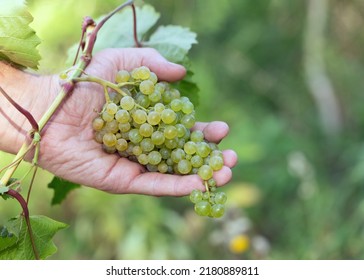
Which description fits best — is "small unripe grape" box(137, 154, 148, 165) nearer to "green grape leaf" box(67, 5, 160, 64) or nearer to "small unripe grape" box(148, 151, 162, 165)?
"small unripe grape" box(148, 151, 162, 165)

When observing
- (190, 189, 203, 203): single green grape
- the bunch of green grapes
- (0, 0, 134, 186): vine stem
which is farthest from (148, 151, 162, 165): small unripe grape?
(0, 0, 134, 186): vine stem

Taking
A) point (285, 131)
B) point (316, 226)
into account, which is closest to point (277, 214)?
point (316, 226)

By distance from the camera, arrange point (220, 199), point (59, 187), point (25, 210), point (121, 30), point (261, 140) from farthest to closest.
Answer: point (261, 140)
point (121, 30)
point (59, 187)
point (220, 199)
point (25, 210)

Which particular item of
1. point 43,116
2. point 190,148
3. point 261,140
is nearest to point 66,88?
point 43,116

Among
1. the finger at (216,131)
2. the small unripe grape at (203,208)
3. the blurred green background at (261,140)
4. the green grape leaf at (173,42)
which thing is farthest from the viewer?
the blurred green background at (261,140)

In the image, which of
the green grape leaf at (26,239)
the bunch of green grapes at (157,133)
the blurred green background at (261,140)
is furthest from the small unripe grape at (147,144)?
the blurred green background at (261,140)

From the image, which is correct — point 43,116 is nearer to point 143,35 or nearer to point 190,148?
point 190,148

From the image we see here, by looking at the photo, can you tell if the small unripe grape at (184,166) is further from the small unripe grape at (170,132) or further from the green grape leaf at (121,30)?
the green grape leaf at (121,30)

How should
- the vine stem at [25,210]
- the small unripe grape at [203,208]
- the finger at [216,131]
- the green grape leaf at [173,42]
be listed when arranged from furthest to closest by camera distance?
the green grape leaf at [173,42] < the finger at [216,131] < the small unripe grape at [203,208] < the vine stem at [25,210]
